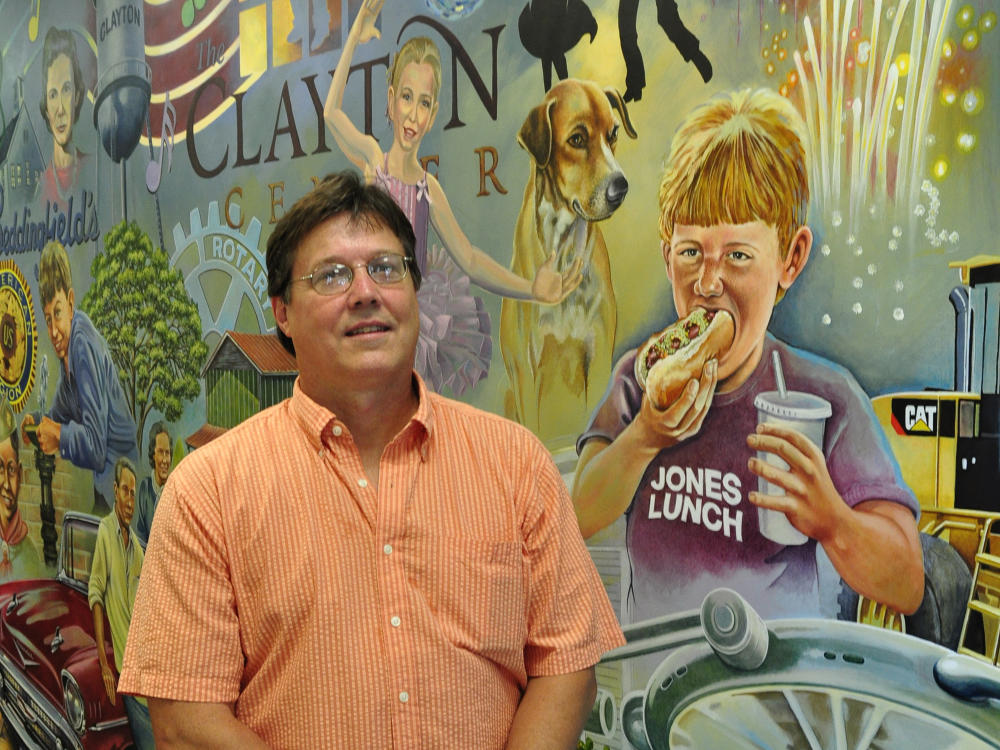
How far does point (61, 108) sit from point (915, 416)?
2860mm

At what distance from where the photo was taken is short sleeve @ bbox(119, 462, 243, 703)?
1270 millimetres

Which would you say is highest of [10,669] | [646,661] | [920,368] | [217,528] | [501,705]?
[920,368]

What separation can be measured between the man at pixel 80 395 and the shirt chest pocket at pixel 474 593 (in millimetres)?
1938

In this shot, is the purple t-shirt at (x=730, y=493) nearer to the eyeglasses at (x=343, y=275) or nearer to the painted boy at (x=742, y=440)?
the painted boy at (x=742, y=440)

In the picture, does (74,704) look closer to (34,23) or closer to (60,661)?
(60,661)

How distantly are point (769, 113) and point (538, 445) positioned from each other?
687mm

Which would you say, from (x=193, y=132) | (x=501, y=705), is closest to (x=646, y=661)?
(x=501, y=705)

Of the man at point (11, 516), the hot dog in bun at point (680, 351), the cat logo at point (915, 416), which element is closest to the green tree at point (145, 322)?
the man at point (11, 516)

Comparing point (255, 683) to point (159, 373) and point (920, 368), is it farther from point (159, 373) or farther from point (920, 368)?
point (159, 373)

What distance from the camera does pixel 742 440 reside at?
169 centimetres

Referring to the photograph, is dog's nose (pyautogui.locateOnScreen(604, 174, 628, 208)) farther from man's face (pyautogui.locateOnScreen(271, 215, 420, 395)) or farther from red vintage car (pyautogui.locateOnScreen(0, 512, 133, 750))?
red vintage car (pyautogui.locateOnScreen(0, 512, 133, 750))

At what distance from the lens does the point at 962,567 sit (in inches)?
56.9

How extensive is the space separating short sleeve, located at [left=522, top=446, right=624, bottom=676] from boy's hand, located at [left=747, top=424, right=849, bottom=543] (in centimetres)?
40

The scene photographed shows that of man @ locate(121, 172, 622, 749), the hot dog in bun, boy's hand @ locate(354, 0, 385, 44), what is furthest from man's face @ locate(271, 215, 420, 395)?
boy's hand @ locate(354, 0, 385, 44)
